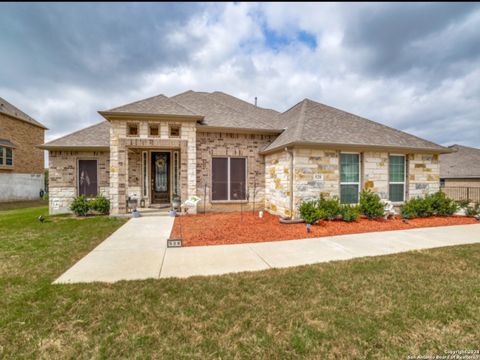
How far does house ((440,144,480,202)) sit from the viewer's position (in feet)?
57.5

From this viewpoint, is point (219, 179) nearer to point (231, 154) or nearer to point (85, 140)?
point (231, 154)

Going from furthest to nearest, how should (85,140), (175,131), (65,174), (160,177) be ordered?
(160,177) < (85,140) < (65,174) < (175,131)

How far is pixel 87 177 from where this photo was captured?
10.9m

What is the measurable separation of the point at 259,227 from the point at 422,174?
8168mm

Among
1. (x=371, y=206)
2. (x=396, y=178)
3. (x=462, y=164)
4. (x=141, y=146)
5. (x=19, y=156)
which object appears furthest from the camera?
(x=462, y=164)

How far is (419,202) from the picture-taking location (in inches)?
352

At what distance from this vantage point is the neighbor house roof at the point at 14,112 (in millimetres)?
18337

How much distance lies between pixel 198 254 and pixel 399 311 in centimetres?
363

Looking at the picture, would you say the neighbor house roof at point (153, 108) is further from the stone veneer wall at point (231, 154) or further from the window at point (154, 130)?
the stone veneer wall at point (231, 154)

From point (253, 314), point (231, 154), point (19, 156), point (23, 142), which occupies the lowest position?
point (253, 314)

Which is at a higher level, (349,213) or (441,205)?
(441,205)

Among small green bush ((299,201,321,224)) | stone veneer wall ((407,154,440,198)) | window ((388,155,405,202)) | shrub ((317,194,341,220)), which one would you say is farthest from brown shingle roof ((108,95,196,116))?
stone veneer wall ((407,154,440,198))

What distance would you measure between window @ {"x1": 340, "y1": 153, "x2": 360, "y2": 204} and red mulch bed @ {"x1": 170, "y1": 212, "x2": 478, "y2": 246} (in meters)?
1.04

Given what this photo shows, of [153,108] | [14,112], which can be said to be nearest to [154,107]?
[153,108]
